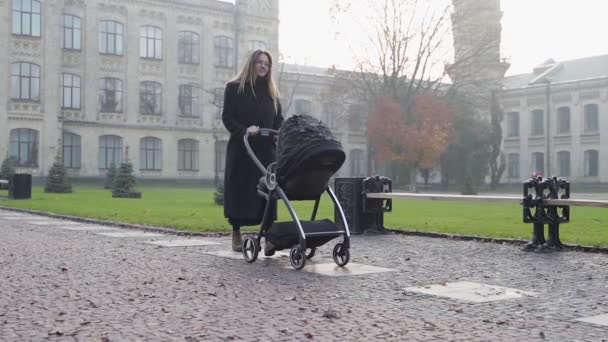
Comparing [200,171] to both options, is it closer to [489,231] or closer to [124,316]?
[489,231]

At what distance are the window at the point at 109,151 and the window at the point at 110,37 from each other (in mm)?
5324

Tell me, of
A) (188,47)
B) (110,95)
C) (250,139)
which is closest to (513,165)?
(188,47)

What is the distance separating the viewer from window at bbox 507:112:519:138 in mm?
60194

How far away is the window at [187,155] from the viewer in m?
45.9

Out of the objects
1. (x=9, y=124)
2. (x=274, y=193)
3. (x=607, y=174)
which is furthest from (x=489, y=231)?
(x=607, y=174)

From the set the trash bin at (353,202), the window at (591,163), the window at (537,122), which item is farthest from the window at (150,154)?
the trash bin at (353,202)

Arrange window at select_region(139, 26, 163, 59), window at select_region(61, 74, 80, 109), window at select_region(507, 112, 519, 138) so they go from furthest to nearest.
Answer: window at select_region(507, 112, 519, 138) → window at select_region(139, 26, 163, 59) → window at select_region(61, 74, 80, 109)

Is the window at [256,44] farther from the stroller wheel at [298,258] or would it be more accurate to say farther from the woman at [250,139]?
the stroller wheel at [298,258]

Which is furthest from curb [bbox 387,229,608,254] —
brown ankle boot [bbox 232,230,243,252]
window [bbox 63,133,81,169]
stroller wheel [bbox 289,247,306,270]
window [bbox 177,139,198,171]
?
window [bbox 177,139,198,171]

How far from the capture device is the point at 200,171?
46.5 metres

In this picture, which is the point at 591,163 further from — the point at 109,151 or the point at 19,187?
the point at 19,187

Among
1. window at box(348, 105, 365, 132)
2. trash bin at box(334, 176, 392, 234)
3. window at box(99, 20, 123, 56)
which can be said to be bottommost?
trash bin at box(334, 176, 392, 234)

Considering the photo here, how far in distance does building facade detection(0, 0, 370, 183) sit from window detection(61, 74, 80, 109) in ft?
0.19

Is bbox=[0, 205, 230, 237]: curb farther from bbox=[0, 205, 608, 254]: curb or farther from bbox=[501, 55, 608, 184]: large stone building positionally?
bbox=[501, 55, 608, 184]: large stone building
